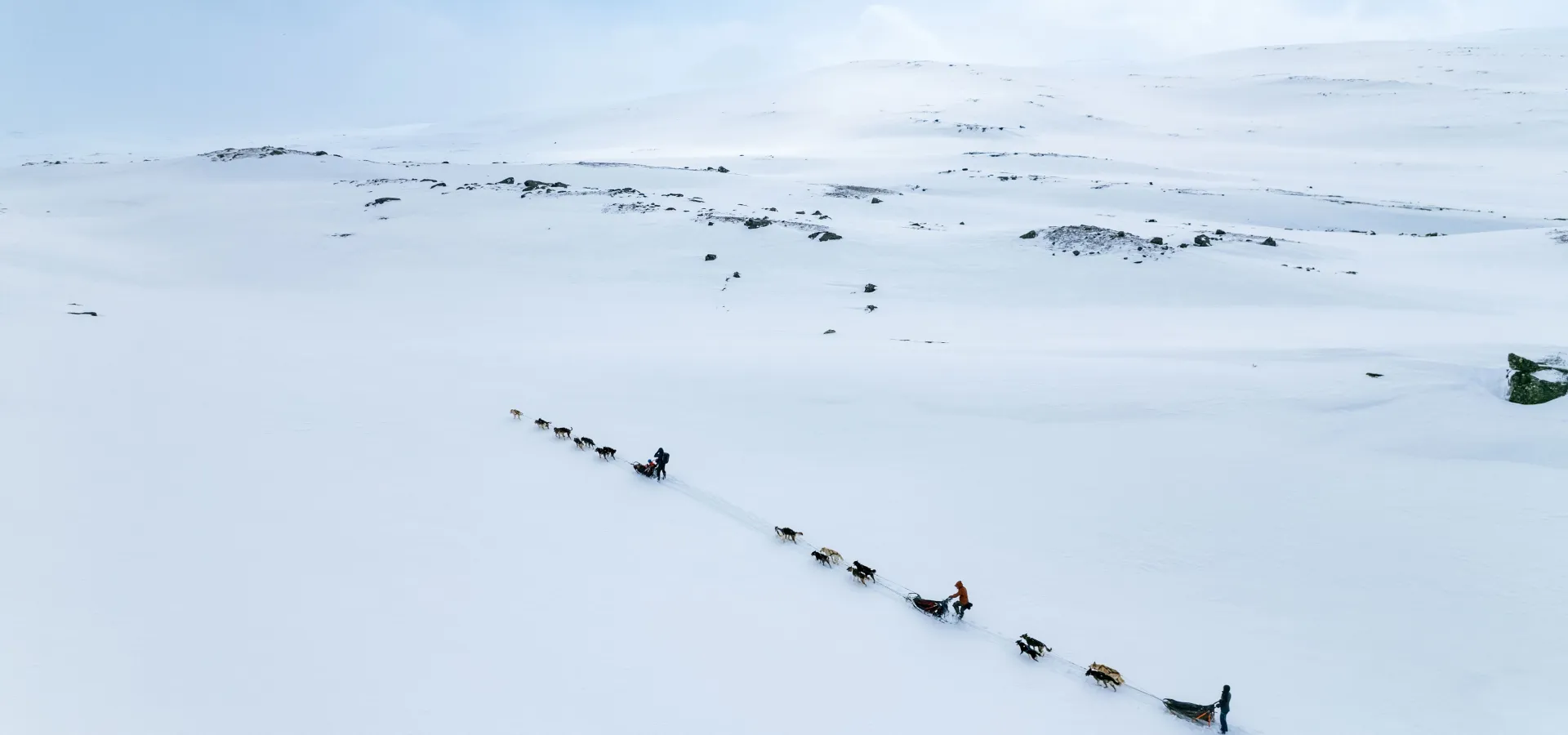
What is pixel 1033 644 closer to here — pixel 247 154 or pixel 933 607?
pixel 933 607

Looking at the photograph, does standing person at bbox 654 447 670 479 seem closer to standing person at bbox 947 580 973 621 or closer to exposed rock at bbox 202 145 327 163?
standing person at bbox 947 580 973 621

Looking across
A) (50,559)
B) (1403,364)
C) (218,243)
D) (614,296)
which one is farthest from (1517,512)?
(218,243)

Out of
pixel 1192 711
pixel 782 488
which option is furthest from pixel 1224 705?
pixel 782 488


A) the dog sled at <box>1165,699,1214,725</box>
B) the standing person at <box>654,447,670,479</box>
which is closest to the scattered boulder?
the dog sled at <box>1165,699,1214,725</box>

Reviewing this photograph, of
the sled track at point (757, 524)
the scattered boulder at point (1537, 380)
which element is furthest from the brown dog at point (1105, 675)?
the scattered boulder at point (1537, 380)

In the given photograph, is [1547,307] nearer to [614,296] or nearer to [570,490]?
[570,490]
